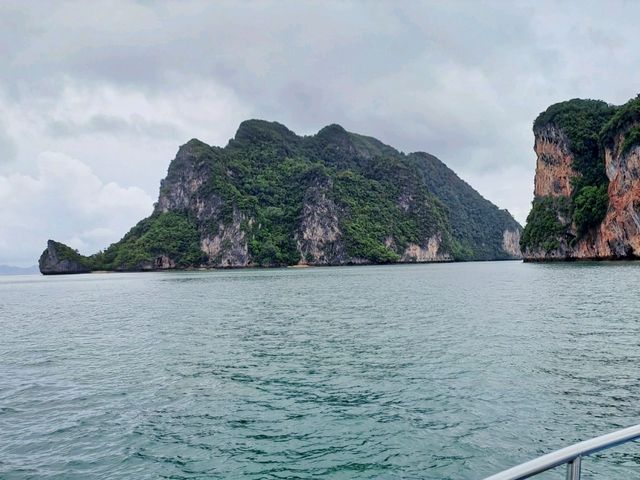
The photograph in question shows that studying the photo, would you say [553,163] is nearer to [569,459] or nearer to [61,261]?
[569,459]

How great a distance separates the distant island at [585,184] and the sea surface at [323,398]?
78057 mm

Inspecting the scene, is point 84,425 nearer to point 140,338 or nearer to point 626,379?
point 140,338

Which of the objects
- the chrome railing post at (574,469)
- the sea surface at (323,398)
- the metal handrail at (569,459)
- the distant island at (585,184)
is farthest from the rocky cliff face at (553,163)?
the chrome railing post at (574,469)

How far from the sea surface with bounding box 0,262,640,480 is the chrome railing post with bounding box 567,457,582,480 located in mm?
5693

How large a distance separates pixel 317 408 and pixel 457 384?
4194mm

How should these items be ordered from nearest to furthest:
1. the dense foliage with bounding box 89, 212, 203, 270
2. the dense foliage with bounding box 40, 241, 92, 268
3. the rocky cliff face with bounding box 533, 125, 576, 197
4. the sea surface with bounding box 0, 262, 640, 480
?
the sea surface with bounding box 0, 262, 640, 480 → the rocky cliff face with bounding box 533, 125, 576, 197 → the dense foliage with bounding box 40, 241, 92, 268 → the dense foliage with bounding box 89, 212, 203, 270

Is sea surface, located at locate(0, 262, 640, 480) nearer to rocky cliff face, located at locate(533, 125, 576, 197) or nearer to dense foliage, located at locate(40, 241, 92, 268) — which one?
rocky cliff face, located at locate(533, 125, 576, 197)

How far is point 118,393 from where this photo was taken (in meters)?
13.3

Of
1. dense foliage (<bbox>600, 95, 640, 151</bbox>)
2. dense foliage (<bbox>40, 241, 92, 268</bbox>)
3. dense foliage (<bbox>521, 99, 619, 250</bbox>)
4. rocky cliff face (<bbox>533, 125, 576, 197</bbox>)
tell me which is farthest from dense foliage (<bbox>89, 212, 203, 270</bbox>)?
dense foliage (<bbox>600, 95, 640, 151</bbox>)

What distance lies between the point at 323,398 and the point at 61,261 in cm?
19255

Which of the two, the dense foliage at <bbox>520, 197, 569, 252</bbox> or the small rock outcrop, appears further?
the small rock outcrop

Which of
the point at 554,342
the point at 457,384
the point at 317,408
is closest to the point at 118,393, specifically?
the point at 317,408

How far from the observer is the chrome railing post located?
2.66m

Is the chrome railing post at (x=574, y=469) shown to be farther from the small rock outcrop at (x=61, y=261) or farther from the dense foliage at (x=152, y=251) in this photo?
the small rock outcrop at (x=61, y=261)
